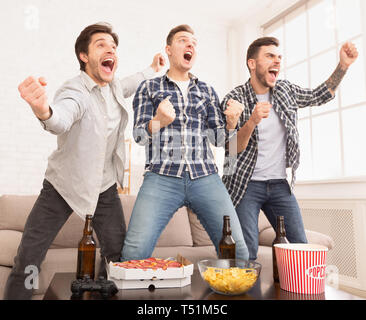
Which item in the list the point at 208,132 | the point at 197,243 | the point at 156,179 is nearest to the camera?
the point at 156,179

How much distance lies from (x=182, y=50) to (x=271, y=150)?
693mm

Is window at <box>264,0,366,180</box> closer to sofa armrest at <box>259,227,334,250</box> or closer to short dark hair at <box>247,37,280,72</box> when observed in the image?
sofa armrest at <box>259,227,334,250</box>

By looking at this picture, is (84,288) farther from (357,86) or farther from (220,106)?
(357,86)

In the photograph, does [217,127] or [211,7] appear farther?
[211,7]

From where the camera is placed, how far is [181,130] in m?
1.57

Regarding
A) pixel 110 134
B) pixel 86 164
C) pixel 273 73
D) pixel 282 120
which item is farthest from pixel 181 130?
pixel 273 73

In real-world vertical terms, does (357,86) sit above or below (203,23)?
below

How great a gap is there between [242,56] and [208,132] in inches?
167

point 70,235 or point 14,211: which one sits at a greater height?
point 14,211

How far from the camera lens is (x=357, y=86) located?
3.39 metres

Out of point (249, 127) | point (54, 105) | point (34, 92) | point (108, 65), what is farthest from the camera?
point (108, 65)

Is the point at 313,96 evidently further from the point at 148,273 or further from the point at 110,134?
the point at 148,273
